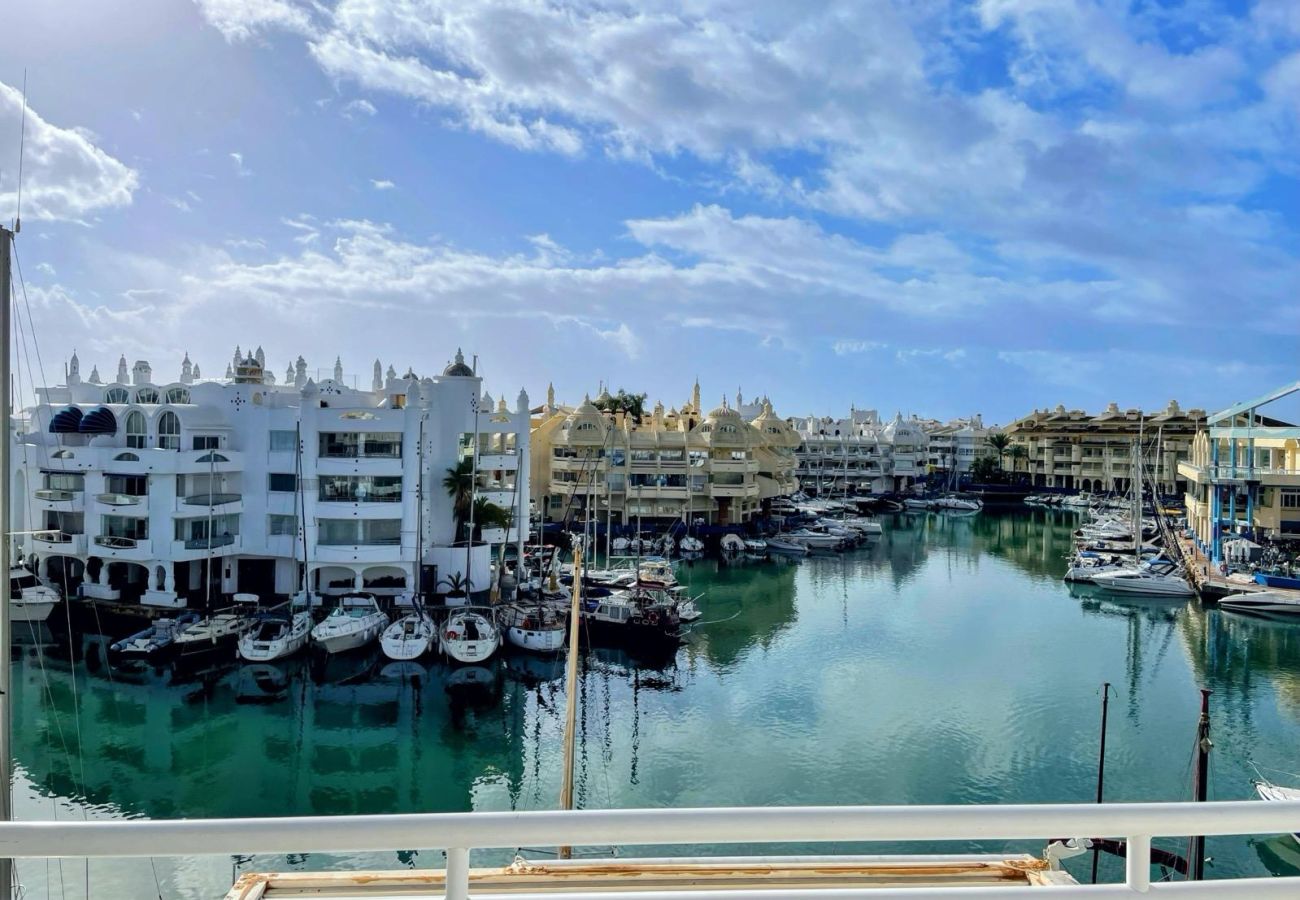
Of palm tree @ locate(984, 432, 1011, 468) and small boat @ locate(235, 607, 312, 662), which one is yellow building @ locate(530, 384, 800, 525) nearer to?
small boat @ locate(235, 607, 312, 662)

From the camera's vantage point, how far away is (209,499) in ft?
95.5

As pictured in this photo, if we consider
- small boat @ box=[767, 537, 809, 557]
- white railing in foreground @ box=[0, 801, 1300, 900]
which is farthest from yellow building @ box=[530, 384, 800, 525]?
white railing in foreground @ box=[0, 801, 1300, 900]

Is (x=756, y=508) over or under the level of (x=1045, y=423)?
under

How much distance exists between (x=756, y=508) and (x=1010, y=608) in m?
23.6

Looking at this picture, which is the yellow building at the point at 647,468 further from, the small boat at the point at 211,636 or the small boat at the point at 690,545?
the small boat at the point at 211,636

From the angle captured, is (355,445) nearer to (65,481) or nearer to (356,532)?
(356,532)

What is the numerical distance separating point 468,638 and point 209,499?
10.9 m

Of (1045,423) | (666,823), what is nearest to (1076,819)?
(666,823)

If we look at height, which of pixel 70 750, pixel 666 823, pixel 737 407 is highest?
pixel 737 407

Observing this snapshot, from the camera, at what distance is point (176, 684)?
907 inches

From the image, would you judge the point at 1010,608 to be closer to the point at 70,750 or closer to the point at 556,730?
the point at 556,730

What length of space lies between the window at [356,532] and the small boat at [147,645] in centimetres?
520

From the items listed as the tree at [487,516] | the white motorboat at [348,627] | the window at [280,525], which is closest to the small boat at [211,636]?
the white motorboat at [348,627]

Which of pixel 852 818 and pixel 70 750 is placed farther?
pixel 70 750
